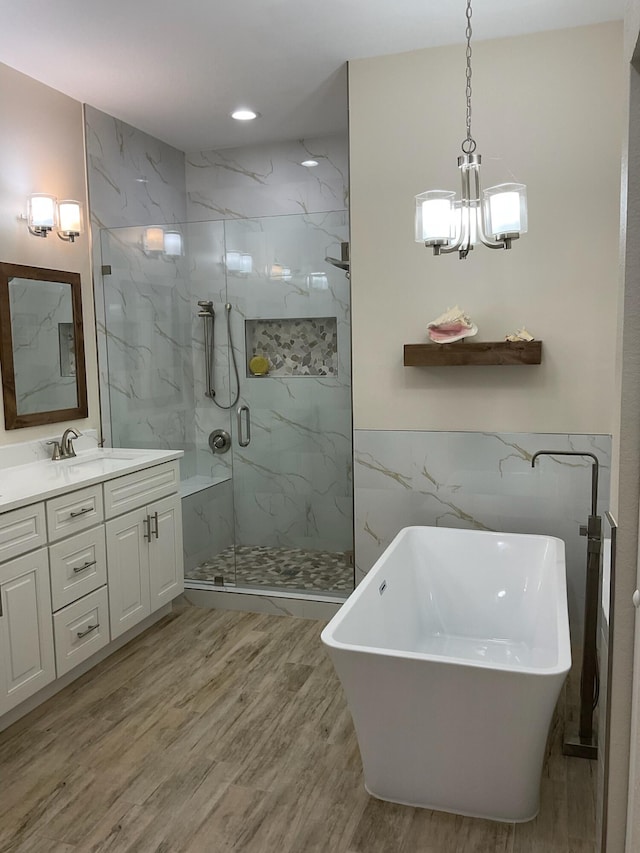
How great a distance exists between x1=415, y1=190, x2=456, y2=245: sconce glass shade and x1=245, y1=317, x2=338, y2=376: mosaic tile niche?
1579 millimetres

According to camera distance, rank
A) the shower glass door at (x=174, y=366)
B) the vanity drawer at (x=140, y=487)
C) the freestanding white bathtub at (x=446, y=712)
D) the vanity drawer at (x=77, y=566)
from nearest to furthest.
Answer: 1. the freestanding white bathtub at (x=446, y=712)
2. the vanity drawer at (x=77, y=566)
3. the vanity drawer at (x=140, y=487)
4. the shower glass door at (x=174, y=366)

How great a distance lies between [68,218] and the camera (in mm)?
3680

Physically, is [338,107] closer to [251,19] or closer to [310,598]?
[251,19]

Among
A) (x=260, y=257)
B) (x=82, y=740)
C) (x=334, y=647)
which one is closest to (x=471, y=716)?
(x=334, y=647)

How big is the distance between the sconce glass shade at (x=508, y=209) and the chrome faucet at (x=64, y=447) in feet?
8.21

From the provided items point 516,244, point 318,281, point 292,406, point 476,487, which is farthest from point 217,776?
point 516,244

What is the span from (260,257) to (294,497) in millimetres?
1397

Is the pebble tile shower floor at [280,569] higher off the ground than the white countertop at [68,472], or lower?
lower

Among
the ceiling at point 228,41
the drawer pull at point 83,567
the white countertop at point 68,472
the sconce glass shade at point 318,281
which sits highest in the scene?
the ceiling at point 228,41

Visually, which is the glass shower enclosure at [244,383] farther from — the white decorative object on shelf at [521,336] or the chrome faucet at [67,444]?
the white decorative object on shelf at [521,336]

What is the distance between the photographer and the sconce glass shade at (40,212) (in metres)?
3.50

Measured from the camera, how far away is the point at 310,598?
12.9ft

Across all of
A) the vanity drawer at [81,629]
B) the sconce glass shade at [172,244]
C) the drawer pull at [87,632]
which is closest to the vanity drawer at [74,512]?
the vanity drawer at [81,629]

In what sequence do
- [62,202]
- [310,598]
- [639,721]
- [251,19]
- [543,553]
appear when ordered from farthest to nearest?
[310,598]
[62,202]
[543,553]
[251,19]
[639,721]
